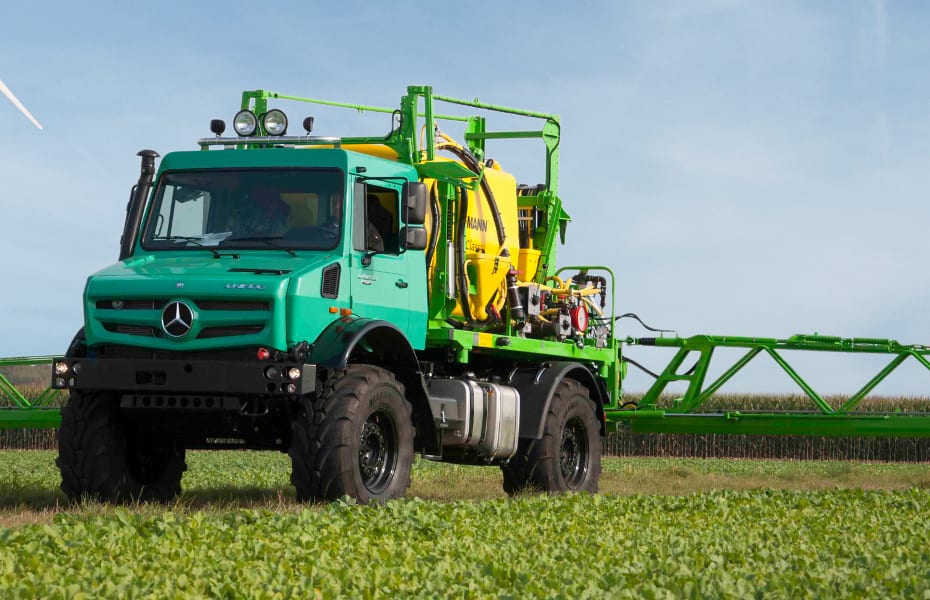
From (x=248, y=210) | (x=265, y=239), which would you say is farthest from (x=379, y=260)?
(x=248, y=210)

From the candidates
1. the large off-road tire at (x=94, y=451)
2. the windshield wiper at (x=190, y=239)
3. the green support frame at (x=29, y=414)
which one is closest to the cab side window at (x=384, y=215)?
the windshield wiper at (x=190, y=239)

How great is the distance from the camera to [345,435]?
1172cm

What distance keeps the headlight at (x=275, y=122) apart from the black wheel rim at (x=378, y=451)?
331 cm

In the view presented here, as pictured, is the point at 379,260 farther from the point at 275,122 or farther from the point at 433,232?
the point at 275,122

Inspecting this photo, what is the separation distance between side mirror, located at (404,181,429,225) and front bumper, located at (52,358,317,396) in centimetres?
195

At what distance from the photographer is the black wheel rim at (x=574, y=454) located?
16.6 metres

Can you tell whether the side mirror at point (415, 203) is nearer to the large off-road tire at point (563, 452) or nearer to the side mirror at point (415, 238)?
the side mirror at point (415, 238)

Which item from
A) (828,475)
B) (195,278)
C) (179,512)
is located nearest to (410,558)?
(179,512)

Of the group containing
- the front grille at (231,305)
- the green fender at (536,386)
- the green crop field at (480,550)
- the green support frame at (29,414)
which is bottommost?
the green crop field at (480,550)

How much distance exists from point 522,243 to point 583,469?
3121 mm

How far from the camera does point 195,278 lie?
39.1ft

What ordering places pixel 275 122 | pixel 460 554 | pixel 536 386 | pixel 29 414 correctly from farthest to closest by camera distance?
pixel 29 414
pixel 536 386
pixel 275 122
pixel 460 554

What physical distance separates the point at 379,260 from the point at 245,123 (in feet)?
7.85

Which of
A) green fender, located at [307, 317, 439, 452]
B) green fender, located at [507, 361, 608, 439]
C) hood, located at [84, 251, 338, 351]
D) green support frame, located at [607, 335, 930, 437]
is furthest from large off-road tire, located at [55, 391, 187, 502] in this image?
green support frame, located at [607, 335, 930, 437]
